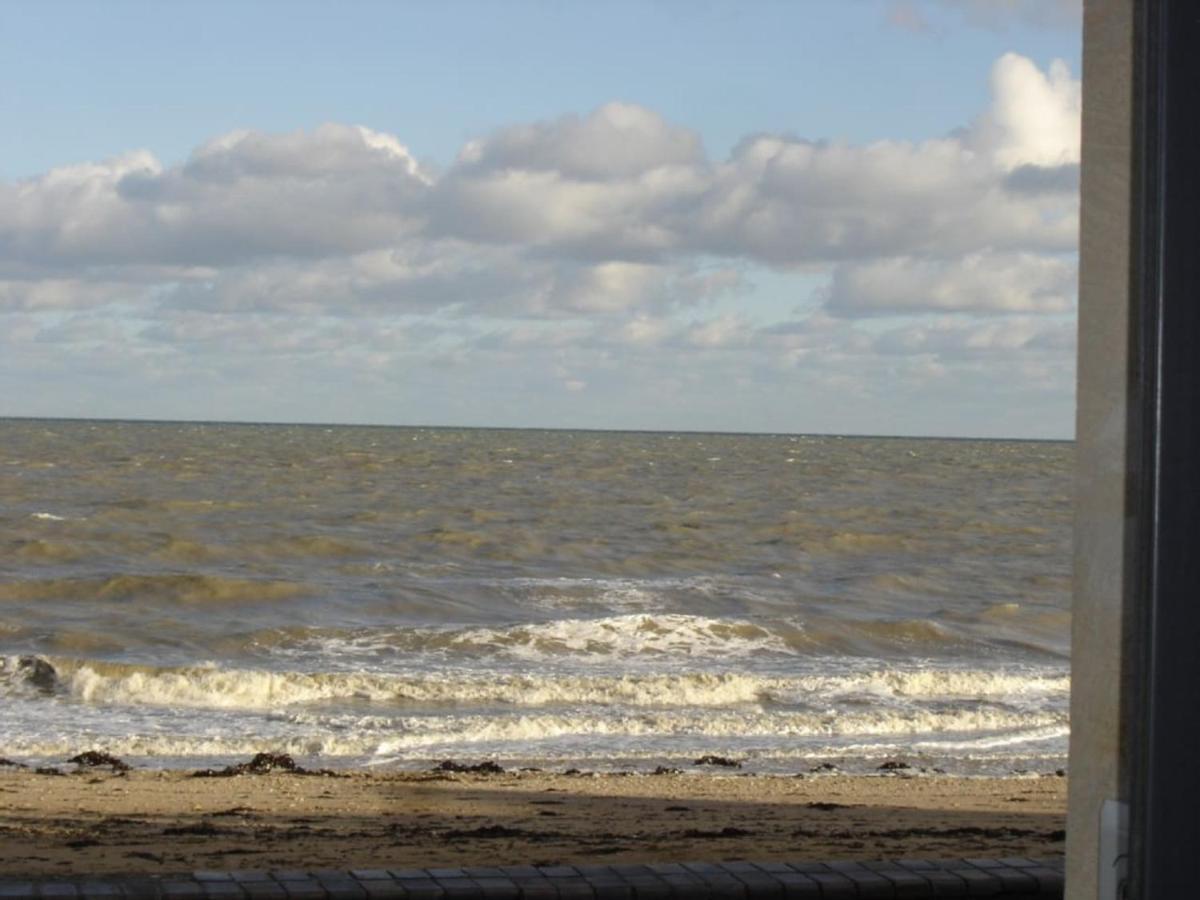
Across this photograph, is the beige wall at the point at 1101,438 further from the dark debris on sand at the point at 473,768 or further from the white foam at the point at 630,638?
the white foam at the point at 630,638

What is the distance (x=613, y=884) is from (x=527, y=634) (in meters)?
10.8

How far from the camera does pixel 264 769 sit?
900cm

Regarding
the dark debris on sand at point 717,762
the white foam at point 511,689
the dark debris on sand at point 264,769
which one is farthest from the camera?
the white foam at point 511,689

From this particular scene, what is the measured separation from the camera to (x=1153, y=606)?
806mm

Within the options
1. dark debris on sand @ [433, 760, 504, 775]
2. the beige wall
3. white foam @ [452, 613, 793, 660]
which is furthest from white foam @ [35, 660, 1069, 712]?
the beige wall

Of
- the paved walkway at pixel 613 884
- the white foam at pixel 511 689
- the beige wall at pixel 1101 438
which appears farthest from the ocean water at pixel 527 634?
the beige wall at pixel 1101 438

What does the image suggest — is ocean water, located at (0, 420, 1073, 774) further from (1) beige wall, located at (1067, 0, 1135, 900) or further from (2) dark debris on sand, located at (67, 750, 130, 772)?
(1) beige wall, located at (1067, 0, 1135, 900)

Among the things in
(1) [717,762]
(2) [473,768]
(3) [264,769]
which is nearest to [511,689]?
(1) [717,762]

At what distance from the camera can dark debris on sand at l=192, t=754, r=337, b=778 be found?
8.84 m

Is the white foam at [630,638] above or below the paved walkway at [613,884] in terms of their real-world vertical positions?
below

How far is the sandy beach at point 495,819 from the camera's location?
6312mm

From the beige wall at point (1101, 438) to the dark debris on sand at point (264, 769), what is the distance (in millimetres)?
8340

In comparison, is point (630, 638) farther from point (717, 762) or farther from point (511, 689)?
point (717, 762)

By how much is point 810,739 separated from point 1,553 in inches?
562
